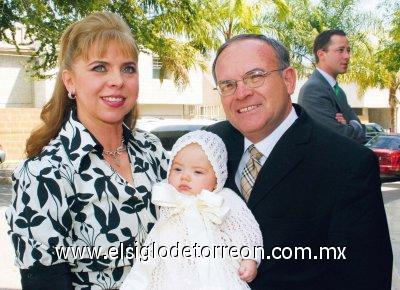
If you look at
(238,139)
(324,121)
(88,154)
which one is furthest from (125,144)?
(324,121)

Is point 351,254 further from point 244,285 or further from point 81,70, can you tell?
point 81,70

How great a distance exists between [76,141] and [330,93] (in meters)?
2.88

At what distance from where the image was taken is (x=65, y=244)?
259cm

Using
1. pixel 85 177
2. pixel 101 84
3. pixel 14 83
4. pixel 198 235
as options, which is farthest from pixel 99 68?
pixel 14 83

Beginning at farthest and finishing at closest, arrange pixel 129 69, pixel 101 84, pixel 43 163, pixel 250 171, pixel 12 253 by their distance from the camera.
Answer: pixel 12 253 → pixel 250 171 → pixel 129 69 → pixel 101 84 → pixel 43 163

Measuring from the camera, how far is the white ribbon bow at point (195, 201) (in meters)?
2.83

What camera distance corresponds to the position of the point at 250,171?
316 centimetres

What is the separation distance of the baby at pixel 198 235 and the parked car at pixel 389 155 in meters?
15.3

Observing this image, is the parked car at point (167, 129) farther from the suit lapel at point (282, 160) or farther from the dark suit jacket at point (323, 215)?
the dark suit jacket at point (323, 215)

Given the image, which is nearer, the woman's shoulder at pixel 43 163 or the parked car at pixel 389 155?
the woman's shoulder at pixel 43 163

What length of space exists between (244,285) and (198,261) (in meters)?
0.24

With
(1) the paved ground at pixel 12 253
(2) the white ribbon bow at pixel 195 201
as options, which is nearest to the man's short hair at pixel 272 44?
(2) the white ribbon bow at pixel 195 201

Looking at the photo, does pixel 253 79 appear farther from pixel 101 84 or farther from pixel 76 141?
pixel 76 141

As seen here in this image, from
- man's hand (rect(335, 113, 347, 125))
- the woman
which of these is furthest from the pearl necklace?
man's hand (rect(335, 113, 347, 125))
